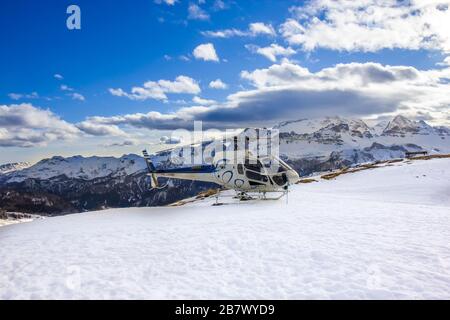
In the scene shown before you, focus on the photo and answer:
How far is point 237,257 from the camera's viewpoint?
1055cm

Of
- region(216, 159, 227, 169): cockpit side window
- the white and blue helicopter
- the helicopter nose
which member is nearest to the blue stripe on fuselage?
the white and blue helicopter

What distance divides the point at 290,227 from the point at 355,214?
180 inches

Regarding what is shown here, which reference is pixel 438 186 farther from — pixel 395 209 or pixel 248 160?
pixel 248 160

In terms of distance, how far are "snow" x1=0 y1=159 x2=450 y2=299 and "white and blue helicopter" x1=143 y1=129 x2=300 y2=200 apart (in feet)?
20.8

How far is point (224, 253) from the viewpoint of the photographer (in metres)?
11.0

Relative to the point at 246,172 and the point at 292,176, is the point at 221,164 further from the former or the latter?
the point at 292,176

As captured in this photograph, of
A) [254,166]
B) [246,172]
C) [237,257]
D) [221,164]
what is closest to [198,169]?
[221,164]

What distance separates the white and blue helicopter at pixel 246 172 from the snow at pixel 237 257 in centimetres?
635

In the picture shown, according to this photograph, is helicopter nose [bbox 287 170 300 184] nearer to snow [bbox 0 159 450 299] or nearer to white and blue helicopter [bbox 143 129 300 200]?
white and blue helicopter [bbox 143 129 300 200]

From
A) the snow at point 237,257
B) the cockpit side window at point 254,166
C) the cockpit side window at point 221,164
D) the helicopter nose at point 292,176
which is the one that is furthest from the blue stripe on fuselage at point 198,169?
the snow at point 237,257

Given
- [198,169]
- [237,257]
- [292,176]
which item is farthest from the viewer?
[198,169]

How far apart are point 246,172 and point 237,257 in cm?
1470

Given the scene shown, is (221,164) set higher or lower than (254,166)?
higher
